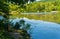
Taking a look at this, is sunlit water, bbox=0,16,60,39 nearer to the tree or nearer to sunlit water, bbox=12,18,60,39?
sunlit water, bbox=12,18,60,39

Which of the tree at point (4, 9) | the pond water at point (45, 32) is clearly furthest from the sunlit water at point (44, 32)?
the tree at point (4, 9)

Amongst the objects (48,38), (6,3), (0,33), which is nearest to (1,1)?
(6,3)

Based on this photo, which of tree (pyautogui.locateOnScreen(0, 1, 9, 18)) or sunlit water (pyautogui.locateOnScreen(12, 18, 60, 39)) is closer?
tree (pyautogui.locateOnScreen(0, 1, 9, 18))

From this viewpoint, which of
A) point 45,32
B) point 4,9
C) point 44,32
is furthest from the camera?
point 45,32

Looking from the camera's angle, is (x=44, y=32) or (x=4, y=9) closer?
(x=4, y=9)

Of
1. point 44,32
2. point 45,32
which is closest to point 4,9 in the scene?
point 44,32

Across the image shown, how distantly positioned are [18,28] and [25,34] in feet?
3.10

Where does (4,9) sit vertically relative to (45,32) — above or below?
above

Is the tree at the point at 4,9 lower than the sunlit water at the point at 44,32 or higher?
higher

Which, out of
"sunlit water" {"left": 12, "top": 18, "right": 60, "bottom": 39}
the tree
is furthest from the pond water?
the tree

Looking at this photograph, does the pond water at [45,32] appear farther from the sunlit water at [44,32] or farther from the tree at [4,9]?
the tree at [4,9]

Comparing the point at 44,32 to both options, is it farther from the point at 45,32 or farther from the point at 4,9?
the point at 4,9

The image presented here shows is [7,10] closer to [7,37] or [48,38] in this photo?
[7,37]

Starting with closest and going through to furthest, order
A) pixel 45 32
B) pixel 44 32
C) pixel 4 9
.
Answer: pixel 4 9
pixel 44 32
pixel 45 32
